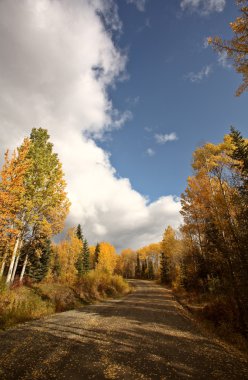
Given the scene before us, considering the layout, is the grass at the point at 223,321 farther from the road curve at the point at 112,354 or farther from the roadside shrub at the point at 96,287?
the roadside shrub at the point at 96,287

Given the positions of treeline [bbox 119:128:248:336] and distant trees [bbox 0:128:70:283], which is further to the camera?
distant trees [bbox 0:128:70:283]

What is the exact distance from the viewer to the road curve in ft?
19.3

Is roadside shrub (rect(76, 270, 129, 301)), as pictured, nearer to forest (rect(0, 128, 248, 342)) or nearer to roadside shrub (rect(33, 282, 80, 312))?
forest (rect(0, 128, 248, 342))

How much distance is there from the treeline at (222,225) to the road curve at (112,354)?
11.4 ft

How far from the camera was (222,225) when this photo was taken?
14.4 metres

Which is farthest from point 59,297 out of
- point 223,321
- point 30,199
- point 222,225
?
point 222,225

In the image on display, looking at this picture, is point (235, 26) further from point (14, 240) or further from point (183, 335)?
point (14, 240)

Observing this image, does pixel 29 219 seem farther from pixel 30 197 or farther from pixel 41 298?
pixel 41 298

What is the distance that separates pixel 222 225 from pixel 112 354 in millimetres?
10512

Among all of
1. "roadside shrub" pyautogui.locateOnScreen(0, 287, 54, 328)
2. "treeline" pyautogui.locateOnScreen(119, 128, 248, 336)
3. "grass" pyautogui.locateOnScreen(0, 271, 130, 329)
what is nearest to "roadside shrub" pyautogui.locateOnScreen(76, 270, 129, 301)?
"grass" pyautogui.locateOnScreen(0, 271, 130, 329)

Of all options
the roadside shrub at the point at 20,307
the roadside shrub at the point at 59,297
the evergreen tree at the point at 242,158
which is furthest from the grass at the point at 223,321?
the roadside shrub at the point at 59,297

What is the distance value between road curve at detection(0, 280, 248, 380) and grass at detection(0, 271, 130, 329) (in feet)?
5.55

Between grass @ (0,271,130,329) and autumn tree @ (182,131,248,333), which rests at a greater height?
autumn tree @ (182,131,248,333)

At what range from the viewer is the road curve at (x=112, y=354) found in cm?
588
